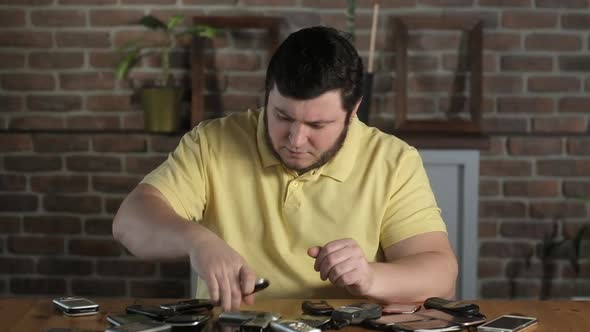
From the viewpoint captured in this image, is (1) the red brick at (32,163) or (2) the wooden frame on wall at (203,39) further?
(1) the red brick at (32,163)

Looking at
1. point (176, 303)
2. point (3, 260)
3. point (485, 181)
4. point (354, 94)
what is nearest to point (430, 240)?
point (354, 94)

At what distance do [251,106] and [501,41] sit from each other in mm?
915

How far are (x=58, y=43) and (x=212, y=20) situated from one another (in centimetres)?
57

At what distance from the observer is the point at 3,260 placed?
3.40 metres

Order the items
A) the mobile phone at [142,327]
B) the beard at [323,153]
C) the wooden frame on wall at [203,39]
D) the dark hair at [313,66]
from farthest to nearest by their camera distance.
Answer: the wooden frame on wall at [203,39] → the beard at [323,153] → the dark hair at [313,66] → the mobile phone at [142,327]

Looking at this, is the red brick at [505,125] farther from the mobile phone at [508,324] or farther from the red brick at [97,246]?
the mobile phone at [508,324]

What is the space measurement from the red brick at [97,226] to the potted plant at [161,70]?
393 millimetres

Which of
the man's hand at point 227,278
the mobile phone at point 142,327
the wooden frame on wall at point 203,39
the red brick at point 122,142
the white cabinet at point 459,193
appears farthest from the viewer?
the red brick at point 122,142

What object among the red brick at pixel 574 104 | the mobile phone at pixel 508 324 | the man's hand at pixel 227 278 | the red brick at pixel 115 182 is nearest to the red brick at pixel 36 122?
the red brick at pixel 115 182

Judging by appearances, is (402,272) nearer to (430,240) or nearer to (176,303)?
(430,240)

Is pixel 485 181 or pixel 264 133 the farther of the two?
pixel 485 181

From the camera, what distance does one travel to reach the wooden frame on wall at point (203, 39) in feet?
10.6

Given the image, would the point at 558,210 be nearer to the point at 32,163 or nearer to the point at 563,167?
the point at 563,167

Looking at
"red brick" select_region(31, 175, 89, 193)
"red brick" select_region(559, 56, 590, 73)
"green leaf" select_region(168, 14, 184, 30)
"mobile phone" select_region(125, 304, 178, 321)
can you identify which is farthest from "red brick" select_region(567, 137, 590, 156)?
"mobile phone" select_region(125, 304, 178, 321)
